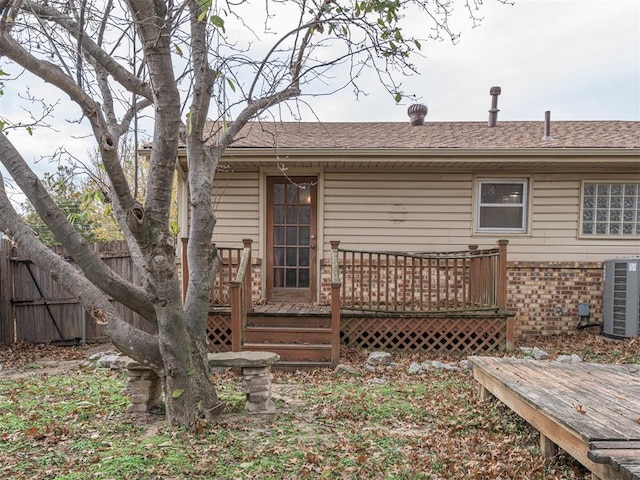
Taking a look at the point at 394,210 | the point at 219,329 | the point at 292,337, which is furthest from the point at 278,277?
the point at 394,210

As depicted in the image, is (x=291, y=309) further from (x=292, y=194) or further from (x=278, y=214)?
(x=292, y=194)

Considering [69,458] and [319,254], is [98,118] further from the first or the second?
[319,254]

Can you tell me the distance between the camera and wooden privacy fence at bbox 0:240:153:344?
22.2ft

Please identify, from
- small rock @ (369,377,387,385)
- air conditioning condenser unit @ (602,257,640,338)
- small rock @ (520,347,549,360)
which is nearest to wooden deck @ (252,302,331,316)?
small rock @ (369,377,387,385)

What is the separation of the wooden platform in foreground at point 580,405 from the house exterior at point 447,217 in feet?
10.2

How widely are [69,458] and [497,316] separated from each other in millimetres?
5397

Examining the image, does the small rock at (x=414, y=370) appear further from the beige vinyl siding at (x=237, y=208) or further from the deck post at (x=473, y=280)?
the beige vinyl siding at (x=237, y=208)

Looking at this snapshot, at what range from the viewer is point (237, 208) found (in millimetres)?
7117

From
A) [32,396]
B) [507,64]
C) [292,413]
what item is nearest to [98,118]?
[292,413]

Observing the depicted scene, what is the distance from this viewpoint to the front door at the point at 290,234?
7.20 meters

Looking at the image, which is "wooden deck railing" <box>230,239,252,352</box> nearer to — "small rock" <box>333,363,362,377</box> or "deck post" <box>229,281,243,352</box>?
"deck post" <box>229,281,243,352</box>

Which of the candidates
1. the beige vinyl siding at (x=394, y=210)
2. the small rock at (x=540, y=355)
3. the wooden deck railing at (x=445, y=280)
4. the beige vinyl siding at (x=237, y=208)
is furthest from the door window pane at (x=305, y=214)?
the small rock at (x=540, y=355)

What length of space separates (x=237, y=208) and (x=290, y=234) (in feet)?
3.42

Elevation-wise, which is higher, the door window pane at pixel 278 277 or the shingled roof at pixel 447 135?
the shingled roof at pixel 447 135
